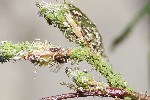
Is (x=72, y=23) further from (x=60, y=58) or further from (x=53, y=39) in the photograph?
(x=53, y=39)

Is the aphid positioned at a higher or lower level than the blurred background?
lower

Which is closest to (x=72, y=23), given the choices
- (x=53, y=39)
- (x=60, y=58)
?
(x=60, y=58)

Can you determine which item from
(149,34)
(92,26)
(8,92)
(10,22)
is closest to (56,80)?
(8,92)

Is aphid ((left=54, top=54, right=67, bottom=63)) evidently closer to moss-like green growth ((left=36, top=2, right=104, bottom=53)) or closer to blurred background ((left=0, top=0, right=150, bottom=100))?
moss-like green growth ((left=36, top=2, right=104, bottom=53))

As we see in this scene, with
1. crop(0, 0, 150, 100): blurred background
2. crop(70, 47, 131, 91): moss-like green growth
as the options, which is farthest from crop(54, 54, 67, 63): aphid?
crop(0, 0, 150, 100): blurred background

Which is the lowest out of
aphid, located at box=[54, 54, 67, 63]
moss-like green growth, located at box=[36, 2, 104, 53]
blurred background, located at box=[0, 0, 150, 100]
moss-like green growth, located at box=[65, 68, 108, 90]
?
moss-like green growth, located at box=[65, 68, 108, 90]

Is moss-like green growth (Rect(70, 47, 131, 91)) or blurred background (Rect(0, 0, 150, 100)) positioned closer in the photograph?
moss-like green growth (Rect(70, 47, 131, 91))

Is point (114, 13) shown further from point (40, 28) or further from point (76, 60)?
point (76, 60)

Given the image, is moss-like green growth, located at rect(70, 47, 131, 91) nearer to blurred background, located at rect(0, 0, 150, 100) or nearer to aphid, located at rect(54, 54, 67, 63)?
aphid, located at rect(54, 54, 67, 63)

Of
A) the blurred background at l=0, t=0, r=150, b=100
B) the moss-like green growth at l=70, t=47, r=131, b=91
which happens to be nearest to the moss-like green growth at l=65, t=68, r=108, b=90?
the moss-like green growth at l=70, t=47, r=131, b=91
